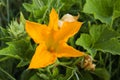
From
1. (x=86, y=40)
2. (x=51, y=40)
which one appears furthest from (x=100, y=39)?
(x=51, y=40)

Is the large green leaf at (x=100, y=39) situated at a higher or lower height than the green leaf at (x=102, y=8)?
lower

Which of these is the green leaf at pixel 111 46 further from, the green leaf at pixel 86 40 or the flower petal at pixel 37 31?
the flower petal at pixel 37 31

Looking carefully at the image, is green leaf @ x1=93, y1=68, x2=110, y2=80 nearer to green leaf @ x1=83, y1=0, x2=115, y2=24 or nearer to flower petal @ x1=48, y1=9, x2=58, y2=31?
green leaf @ x1=83, y1=0, x2=115, y2=24

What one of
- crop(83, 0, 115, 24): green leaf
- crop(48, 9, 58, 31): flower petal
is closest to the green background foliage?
crop(83, 0, 115, 24): green leaf

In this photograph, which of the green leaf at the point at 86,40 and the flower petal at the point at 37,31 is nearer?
the flower petal at the point at 37,31

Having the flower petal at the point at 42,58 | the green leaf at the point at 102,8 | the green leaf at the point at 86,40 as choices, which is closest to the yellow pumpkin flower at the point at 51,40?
the flower petal at the point at 42,58

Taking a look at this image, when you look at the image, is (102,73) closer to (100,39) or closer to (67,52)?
(100,39)
